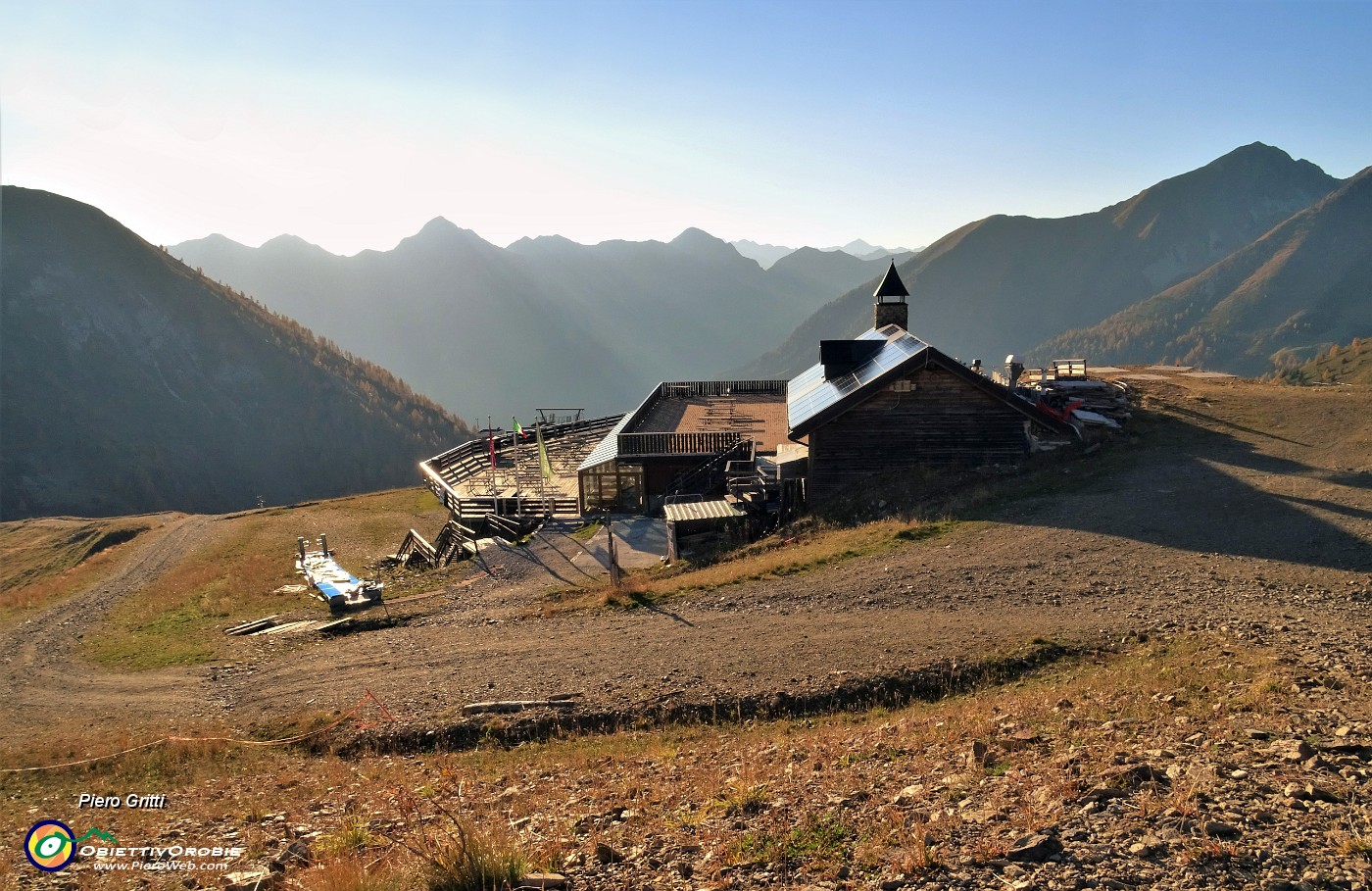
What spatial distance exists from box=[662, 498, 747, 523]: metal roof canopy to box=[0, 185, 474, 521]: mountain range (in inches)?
3689

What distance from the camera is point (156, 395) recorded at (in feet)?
368

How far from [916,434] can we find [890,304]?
59.1 ft

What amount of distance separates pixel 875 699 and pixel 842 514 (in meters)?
12.5

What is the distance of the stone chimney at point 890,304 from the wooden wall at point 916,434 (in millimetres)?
16227

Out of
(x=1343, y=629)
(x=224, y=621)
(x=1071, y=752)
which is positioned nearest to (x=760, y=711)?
(x=1071, y=752)

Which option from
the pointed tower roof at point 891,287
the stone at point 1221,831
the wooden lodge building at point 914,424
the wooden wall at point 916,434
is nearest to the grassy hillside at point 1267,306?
the pointed tower roof at point 891,287

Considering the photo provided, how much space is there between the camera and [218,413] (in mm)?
116375

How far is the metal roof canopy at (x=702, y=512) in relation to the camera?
24734 mm

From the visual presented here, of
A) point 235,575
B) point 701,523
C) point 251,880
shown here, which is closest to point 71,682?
point 235,575

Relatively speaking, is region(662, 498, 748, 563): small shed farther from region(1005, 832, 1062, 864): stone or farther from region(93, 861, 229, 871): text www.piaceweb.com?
region(1005, 832, 1062, 864): stone

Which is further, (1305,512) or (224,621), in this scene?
(224,621)

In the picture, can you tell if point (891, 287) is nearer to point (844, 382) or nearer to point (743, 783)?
point (844, 382)

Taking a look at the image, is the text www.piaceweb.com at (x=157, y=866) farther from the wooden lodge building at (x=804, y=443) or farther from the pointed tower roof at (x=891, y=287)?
the pointed tower roof at (x=891, y=287)

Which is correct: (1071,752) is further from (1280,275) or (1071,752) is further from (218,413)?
(1280,275)
